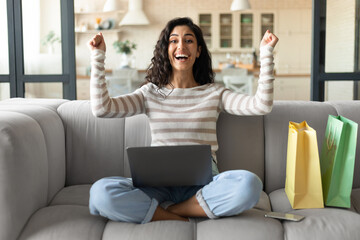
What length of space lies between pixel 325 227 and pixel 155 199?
1.99 feet

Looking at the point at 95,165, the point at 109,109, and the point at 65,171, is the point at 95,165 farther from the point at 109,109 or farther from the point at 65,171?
the point at 109,109

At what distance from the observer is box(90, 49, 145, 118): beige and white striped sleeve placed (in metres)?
1.85

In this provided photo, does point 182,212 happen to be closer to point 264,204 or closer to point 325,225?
point 264,204

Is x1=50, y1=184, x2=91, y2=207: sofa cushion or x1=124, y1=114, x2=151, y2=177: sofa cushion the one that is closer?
x1=50, y1=184, x2=91, y2=207: sofa cushion

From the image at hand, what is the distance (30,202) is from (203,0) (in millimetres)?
6918

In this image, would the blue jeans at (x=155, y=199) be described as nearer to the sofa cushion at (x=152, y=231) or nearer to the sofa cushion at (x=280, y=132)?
the sofa cushion at (x=152, y=231)

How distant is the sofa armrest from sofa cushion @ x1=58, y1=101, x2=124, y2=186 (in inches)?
14.6

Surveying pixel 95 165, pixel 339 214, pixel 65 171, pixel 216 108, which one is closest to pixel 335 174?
pixel 339 214

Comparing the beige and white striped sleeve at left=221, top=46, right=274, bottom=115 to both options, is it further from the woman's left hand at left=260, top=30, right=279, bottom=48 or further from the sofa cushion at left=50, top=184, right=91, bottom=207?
the sofa cushion at left=50, top=184, right=91, bottom=207

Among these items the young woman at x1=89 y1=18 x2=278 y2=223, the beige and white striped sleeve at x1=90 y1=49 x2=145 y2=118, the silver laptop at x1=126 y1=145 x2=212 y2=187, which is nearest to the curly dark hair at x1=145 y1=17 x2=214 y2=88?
the young woman at x1=89 y1=18 x2=278 y2=223

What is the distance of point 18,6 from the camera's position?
2.81 m

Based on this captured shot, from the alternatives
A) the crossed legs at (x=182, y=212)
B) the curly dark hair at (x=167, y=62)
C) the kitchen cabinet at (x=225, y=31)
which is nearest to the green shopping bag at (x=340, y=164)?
the crossed legs at (x=182, y=212)

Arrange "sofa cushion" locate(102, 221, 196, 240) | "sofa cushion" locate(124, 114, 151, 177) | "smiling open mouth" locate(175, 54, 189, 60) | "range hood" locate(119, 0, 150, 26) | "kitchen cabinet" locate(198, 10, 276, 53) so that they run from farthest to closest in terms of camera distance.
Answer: "kitchen cabinet" locate(198, 10, 276, 53), "range hood" locate(119, 0, 150, 26), "sofa cushion" locate(124, 114, 151, 177), "smiling open mouth" locate(175, 54, 189, 60), "sofa cushion" locate(102, 221, 196, 240)

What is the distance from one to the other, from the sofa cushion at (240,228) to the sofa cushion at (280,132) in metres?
0.52
